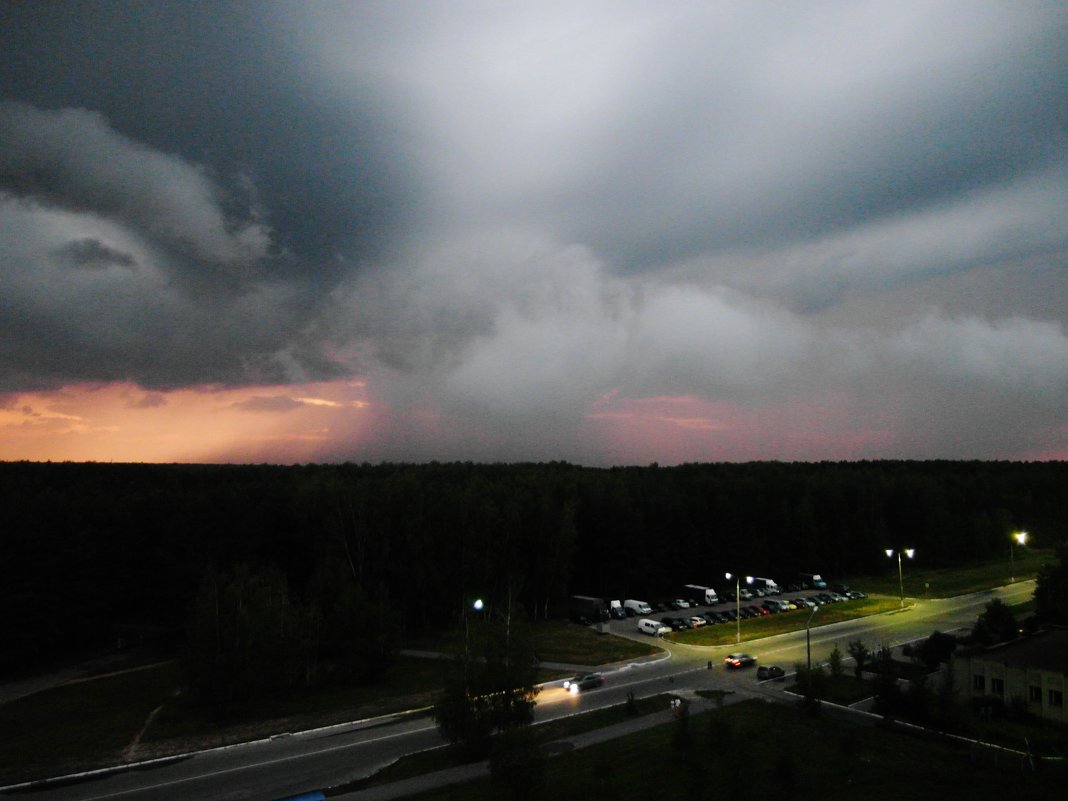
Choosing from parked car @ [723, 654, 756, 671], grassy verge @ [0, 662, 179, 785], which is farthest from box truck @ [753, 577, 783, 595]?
grassy verge @ [0, 662, 179, 785]

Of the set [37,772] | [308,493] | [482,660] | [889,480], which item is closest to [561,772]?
[482,660]

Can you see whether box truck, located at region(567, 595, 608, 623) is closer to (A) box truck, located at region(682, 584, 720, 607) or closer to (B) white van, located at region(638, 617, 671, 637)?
(B) white van, located at region(638, 617, 671, 637)

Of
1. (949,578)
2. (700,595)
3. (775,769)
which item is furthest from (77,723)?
(949,578)

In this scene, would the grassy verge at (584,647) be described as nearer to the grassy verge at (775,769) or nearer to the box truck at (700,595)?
the grassy verge at (775,769)

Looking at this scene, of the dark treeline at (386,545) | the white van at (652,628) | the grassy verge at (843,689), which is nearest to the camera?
the grassy verge at (843,689)

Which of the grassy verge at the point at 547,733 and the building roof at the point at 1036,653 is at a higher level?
the building roof at the point at 1036,653

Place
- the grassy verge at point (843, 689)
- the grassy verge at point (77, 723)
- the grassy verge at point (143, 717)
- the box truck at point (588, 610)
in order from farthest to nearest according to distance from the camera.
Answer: the box truck at point (588, 610)
the grassy verge at point (843, 689)
the grassy verge at point (143, 717)
the grassy verge at point (77, 723)

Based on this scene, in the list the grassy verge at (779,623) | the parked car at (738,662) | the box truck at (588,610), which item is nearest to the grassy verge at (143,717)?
the parked car at (738,662)
